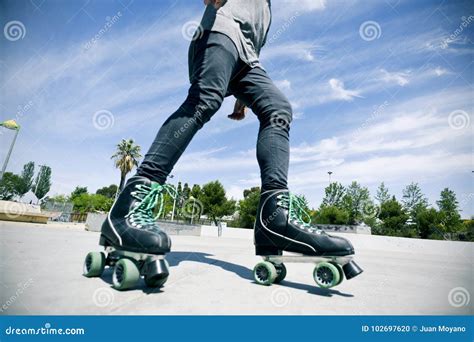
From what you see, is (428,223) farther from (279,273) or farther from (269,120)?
(279,273)

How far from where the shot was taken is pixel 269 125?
1.49 meters

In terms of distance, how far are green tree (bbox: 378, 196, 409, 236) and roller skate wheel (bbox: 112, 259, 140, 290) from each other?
29640 millimetres

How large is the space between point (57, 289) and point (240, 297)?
549 mm

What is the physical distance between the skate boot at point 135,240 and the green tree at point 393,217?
96.7 feet

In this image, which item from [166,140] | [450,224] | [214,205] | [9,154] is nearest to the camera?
[166,140]

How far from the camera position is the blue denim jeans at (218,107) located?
46.5 inches

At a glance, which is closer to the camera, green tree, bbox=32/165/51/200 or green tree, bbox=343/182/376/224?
green tree, bbox=32/165/51/200

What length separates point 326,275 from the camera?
1.07 meters

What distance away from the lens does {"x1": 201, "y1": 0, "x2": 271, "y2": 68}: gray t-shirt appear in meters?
1.39

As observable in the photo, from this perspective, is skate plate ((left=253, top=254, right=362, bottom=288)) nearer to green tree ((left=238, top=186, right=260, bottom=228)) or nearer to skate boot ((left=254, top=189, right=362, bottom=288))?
skate boot ((left=254, top=189, right=362, bottom=288))
